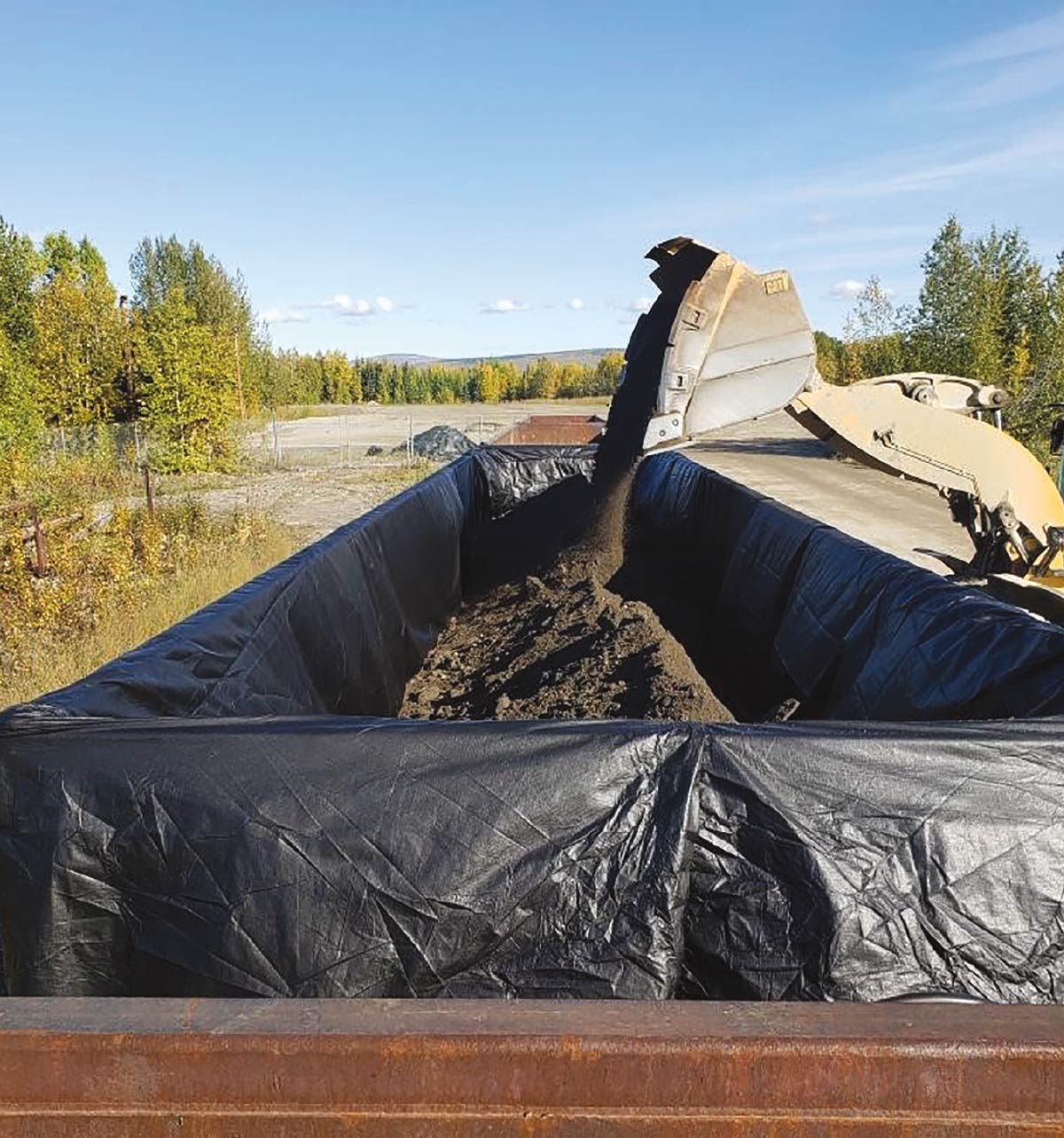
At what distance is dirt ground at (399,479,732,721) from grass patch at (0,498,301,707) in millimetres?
2161

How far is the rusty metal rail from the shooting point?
4.01ft

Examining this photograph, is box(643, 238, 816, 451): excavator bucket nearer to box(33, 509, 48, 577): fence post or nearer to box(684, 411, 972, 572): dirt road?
box(684, 411, 972, 572): dirt road

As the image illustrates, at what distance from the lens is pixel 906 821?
1.99 m

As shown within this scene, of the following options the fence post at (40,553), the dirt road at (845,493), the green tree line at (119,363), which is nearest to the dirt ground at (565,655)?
the dirt road at (845,493)

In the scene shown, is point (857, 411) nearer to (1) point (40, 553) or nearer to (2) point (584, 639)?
(2) point (584, 639)

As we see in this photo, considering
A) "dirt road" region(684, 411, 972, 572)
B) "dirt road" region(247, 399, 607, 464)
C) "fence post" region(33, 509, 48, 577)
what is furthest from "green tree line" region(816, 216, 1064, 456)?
"fence post" region(33, 509, 48, 577)

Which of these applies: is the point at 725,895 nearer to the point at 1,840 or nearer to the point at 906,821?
the point at 906,821

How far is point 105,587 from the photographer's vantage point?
836cm

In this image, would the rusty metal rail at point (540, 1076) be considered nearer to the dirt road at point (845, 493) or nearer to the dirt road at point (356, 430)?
the dirt road at point (845, 493)

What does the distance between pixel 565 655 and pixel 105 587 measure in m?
4.39

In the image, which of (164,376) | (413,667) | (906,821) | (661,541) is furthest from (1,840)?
(164,376)

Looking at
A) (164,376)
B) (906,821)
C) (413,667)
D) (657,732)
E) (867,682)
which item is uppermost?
(164,376)

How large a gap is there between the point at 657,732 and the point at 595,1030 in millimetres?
833

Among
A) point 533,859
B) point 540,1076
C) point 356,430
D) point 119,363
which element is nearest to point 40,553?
point 533,859
